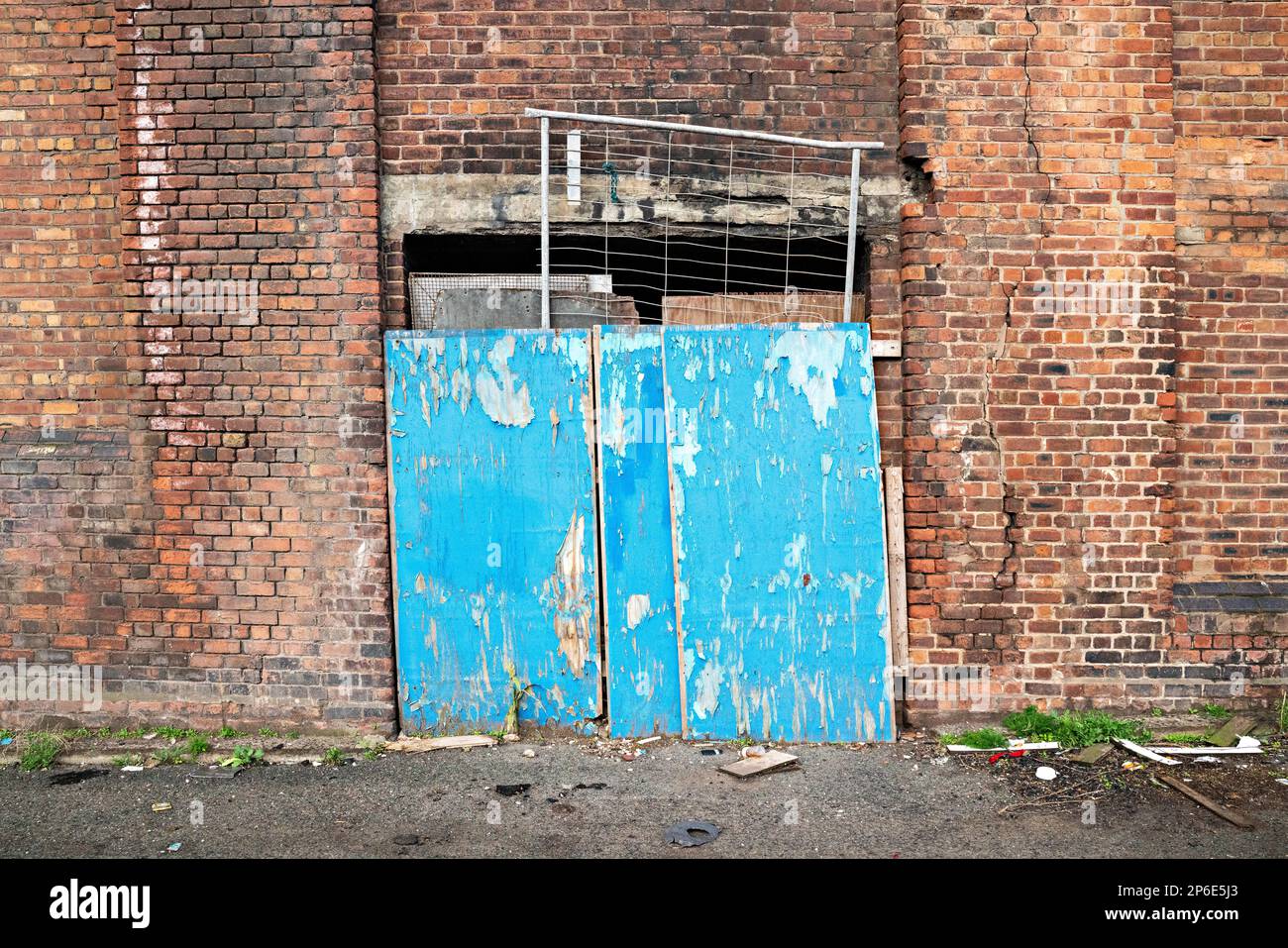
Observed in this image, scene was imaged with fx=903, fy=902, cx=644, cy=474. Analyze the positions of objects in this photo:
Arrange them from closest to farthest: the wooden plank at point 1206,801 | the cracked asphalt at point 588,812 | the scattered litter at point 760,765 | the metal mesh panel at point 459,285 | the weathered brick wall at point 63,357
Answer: the cracked asphalt at point 588,812 → the wooden plank at point 1206,801 → the scattered litter at point 760,765 → the weathered brick wall at point 63,357 → the metal mesh panel at point 459,285

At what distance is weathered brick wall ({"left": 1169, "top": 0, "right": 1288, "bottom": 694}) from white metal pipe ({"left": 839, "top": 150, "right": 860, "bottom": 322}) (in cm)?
173

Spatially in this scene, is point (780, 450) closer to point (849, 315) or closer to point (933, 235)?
point (849, 315)

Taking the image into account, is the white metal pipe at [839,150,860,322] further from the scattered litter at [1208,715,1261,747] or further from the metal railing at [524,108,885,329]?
the scattered litter at [1208,715,1261,747]

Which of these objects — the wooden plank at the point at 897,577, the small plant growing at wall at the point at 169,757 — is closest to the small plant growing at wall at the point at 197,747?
the small plant growing at wall at the point at 169,757

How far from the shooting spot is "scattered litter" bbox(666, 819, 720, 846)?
371 centimetres

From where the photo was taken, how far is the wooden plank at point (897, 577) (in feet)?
15.4

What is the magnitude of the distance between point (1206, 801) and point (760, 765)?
6.42 ft

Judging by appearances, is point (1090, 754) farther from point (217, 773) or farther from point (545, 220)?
point (217, 773)

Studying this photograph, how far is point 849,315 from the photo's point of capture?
15.8ft

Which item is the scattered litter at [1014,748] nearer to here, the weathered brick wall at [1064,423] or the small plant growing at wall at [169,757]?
the weathered brick wall at [1064,423]

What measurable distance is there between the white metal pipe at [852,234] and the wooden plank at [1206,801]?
107 inches

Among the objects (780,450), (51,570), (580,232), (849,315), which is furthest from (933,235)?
(51,570)

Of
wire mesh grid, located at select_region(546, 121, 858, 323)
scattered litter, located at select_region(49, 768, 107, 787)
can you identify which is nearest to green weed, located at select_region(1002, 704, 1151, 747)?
wire mesh grid, located at select_region(546, 121, 858, 323)
